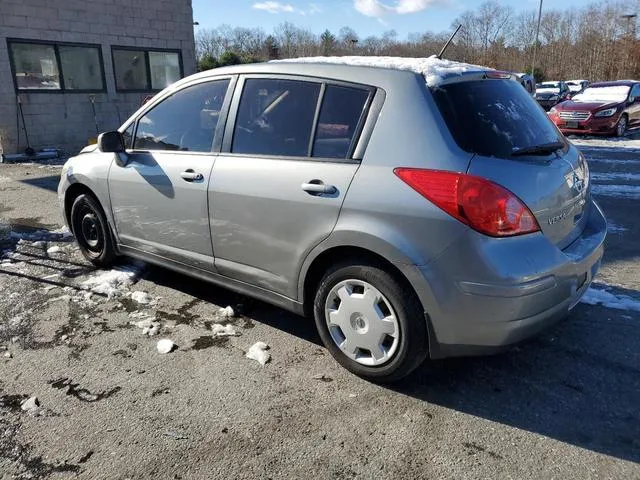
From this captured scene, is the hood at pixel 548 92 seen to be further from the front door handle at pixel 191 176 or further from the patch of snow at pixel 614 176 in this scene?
the front door handle at pixel 191 176

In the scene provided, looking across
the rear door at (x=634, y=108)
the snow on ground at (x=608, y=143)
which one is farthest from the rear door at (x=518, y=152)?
the rear door at (x=634, y=108)

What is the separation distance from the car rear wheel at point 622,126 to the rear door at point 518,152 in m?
13.9

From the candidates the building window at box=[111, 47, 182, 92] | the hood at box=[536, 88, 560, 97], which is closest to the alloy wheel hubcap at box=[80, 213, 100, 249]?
the building window at box=[111, 47, 182, 92]

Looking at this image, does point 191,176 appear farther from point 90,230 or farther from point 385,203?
point 90,230

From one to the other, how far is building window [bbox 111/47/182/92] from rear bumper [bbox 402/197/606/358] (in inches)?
551

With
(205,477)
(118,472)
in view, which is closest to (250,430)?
(205,477)

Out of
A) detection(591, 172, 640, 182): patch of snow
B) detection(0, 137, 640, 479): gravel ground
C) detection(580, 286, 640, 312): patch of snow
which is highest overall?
detection(591, 172, 640, 182): patch of snow

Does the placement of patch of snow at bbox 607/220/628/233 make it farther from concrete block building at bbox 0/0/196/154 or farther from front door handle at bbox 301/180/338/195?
concrete block building at bbox 0/0/196/154

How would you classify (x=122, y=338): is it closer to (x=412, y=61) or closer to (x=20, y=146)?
(x=412, y=61)

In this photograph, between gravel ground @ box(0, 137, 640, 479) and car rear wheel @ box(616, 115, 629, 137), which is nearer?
gravel ground @ box(0, 137, 640, 479)

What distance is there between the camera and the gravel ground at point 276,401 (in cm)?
240

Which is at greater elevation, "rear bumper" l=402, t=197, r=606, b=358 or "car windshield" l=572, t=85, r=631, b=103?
"car windshield" l=572, t=85, r=631, b=103

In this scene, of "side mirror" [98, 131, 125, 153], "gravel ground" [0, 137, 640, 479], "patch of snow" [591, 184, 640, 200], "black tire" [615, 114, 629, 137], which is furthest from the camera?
"black tire" [615, 114, 629, 137]

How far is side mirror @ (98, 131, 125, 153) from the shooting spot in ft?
13.4
